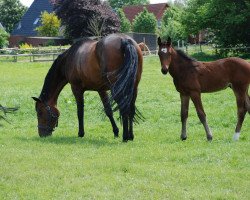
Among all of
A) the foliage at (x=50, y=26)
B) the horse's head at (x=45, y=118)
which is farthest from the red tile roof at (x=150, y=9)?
the horse's head at (x=45, y=118)

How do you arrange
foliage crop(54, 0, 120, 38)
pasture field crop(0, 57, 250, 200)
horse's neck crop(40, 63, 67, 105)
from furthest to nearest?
foliage crop(54, 0, 120, 38) < horse's neck crop(40, 63, 67, 105) < pasture field crop(0, 57, 250, 200)

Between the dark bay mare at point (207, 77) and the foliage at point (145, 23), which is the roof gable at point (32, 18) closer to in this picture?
the foliage at point (145, 23)

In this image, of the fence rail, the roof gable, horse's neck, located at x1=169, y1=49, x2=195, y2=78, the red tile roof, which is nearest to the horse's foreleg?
horse's neck, located at x1=169, y1=49, x2=195, y2=78

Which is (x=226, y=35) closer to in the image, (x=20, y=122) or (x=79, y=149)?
(x=20, y=122)

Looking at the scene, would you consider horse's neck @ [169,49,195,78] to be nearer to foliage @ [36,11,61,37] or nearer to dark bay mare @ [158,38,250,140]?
dark bay mare @ [158,38,250,140]

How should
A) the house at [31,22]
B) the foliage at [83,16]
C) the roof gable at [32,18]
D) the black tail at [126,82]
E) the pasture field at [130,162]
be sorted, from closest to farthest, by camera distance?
the pasture field at [130,162] → the black tail at [126,82] → the foliage at [83,16] → the house at [31,22] → the roof gable at [32,18]

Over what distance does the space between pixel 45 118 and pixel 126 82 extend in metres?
2.33

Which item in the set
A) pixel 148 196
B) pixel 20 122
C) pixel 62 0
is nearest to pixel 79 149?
pixel 148 196

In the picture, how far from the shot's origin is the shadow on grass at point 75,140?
9.30 meters

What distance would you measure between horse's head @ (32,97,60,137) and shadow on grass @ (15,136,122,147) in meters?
0.28

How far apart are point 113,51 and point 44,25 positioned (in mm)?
57973

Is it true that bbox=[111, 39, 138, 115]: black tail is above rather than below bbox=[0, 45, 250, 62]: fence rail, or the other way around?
above

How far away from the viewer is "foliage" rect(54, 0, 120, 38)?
180 feet

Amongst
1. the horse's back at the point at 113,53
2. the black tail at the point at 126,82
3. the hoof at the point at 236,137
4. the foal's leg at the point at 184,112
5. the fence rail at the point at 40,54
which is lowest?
the fence rail at the point at 40,54
